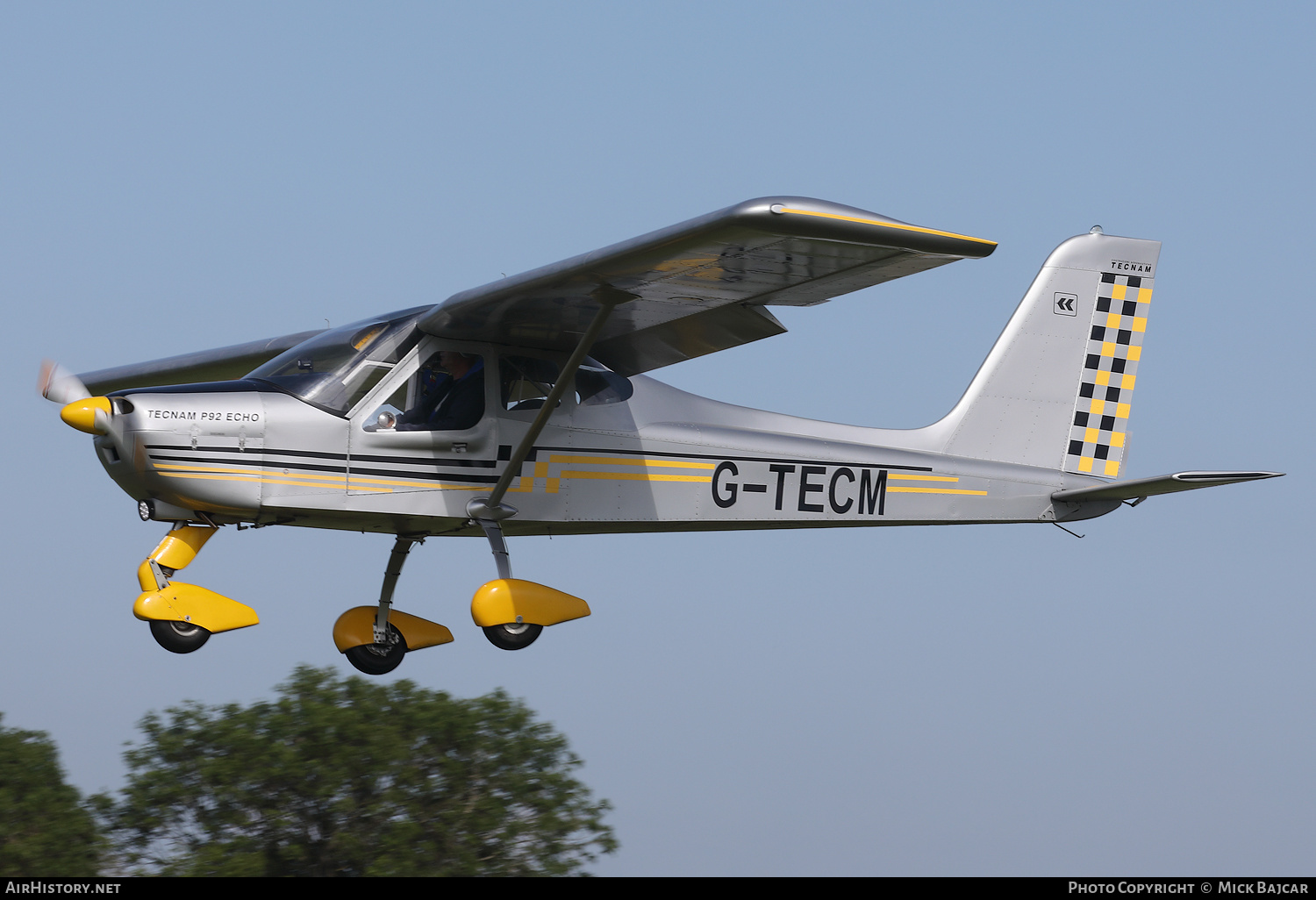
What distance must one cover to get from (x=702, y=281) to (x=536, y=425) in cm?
154

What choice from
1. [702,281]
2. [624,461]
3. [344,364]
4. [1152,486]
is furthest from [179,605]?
[1152,486]

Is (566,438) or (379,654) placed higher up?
(566,438)

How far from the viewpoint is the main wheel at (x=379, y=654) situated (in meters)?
11.0

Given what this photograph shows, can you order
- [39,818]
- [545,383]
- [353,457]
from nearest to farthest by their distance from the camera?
[353,457] < [545,383] < [39,818]

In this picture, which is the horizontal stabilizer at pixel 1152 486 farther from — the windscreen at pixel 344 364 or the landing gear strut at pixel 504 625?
the windscreen at pixel 344 364

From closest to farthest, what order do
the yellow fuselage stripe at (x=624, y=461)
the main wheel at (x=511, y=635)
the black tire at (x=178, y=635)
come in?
1. the black tire at (x=178, y=635)
2. the main wheel at (x=511, y=635)
3. the yellow fuselage stripe at (x=624, y=461)

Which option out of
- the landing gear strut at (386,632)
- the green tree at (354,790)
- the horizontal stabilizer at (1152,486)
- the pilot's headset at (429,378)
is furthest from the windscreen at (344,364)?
the green tree at (354,790)

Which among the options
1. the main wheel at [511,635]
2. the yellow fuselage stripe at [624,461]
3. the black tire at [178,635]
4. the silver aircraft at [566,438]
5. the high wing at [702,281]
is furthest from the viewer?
the yellow fuselage stripe at [624,461]

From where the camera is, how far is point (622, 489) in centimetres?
1059

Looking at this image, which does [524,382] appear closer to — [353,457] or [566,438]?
[566,438]

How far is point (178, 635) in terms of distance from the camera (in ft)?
30.7

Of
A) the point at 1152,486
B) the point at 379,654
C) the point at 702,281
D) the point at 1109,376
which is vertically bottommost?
the point at 379,654

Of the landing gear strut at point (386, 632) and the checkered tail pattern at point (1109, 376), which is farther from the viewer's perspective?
the checkered tail pattern at point (1109, 376)

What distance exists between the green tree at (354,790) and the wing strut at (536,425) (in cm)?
1379
